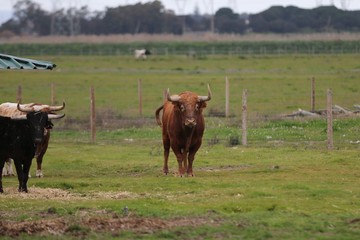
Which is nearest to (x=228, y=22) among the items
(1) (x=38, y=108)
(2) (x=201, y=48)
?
(2) (x=201, y=48)

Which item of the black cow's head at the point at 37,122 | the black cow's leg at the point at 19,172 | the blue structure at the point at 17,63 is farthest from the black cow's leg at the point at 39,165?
the blue structure at the point at 17,63

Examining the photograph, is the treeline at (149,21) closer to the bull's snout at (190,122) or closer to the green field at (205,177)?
the green field at (205,177)

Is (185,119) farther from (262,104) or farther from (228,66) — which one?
(228,66)

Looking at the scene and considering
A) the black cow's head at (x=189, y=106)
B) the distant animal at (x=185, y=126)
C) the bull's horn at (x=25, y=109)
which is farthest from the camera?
the distant animal at (x=185, y=126)

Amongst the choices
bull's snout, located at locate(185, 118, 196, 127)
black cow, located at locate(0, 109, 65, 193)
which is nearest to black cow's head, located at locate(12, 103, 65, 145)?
black cow, located at locate(0, 109, 65, 193)

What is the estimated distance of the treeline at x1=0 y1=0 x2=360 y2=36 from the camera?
143 meters

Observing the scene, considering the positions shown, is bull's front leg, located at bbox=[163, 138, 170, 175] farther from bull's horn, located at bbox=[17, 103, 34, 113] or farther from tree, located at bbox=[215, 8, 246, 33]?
tree, located at bbox=[215, 8, 246, 33]

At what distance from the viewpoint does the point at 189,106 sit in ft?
71.1

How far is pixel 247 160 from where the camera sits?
24625 millimetres

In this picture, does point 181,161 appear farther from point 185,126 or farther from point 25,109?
point 25,109

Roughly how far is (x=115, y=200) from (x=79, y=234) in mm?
3325

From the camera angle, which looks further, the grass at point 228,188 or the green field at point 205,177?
the grass at point 228,188

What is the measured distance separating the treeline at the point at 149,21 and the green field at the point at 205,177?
91011mm

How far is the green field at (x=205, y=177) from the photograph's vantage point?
14.8 metres
